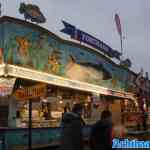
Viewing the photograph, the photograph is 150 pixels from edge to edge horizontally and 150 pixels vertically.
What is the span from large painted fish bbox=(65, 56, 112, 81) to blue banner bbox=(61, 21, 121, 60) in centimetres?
118

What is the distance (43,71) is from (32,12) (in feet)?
7.96

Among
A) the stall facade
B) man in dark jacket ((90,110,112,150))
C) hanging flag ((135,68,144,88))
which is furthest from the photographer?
hanging flag ((135,68,144,88))

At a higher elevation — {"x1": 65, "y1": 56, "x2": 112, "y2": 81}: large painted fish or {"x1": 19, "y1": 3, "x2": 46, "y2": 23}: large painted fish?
{"x1": 19, "y1": 3, "x2": 46, "y2": 23}: large painted fish

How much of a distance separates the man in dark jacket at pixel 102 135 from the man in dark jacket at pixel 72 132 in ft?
1.68

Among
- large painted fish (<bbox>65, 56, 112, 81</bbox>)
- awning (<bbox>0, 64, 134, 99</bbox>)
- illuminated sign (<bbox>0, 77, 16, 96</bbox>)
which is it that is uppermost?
large painted fish (<bbox>65, 56, 112, 81</bbox>)

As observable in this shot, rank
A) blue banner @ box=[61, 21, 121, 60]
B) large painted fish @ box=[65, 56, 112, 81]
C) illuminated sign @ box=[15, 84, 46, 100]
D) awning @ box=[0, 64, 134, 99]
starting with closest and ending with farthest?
illuminated sign @ box=[15, 84, 46, 100] → awning @ box=[0, 64, 134, 99] → large painted fish @ box=[65, 56, 112, 81] → blue banner @ box=[61, 21, 121, 60]

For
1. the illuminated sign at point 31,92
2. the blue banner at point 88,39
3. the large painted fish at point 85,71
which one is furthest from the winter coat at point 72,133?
the blue banner at point 88,39

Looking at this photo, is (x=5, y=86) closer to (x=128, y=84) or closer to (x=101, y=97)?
(x=101, y=97)

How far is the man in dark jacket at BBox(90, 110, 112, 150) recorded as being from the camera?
9117 mm

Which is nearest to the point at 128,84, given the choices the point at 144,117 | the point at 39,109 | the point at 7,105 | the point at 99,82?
the point at 144,117

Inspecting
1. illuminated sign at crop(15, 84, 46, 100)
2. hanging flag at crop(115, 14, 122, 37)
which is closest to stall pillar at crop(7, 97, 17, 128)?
illuminated sign at crop(15, 84, 46, 100)

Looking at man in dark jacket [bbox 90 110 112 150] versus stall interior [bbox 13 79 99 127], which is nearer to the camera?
man in dark jacket [bbox 90 110 112 150]

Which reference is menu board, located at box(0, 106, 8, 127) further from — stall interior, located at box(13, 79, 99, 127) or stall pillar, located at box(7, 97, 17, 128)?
stall interior, located at box(13, 79, 99, 127)

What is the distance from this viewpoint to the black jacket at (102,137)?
9.12 m
